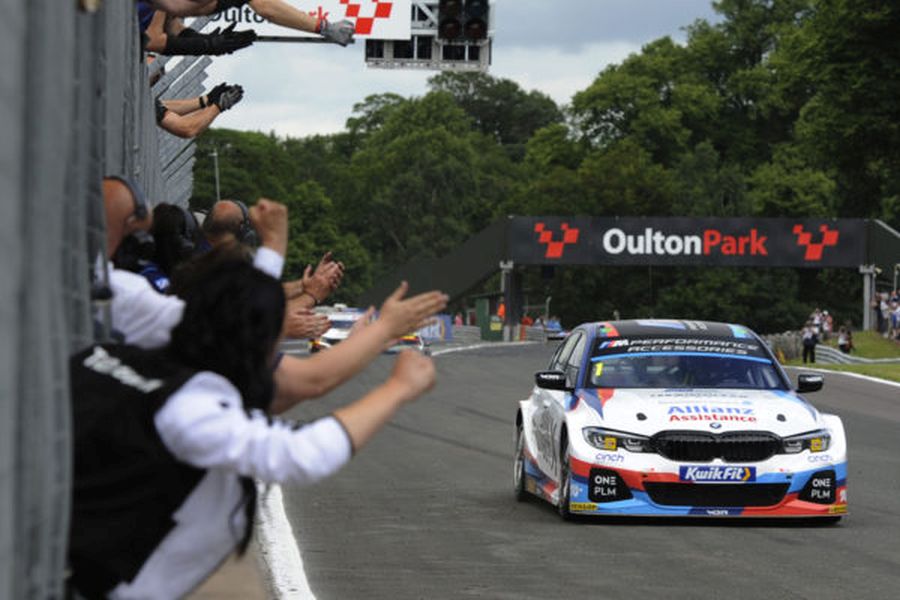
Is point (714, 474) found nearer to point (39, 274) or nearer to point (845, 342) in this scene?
point (39, 274)

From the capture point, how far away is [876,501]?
15867 millimetres

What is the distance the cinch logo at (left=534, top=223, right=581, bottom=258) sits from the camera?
74.3 metres

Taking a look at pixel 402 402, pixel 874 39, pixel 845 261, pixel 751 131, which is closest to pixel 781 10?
pixel 751 131

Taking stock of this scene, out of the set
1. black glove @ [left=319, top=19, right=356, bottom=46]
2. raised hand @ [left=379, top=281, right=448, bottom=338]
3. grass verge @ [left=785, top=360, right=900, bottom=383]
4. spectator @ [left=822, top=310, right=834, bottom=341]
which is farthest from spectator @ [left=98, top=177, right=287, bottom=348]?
spectator @ [left=822, top=310, right=834, bottom=341]

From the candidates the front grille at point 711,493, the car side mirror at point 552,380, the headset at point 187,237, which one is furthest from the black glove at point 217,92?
the headset at point 187,237

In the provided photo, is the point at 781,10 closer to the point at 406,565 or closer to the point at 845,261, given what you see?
the point at 845,261

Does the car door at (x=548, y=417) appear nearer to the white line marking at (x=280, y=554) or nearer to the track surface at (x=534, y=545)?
the track surface at (x=534, y=545)

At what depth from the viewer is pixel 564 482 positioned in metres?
14.1

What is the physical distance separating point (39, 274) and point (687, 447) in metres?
10.0

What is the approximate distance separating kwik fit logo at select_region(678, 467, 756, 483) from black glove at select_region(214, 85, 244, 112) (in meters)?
3.65

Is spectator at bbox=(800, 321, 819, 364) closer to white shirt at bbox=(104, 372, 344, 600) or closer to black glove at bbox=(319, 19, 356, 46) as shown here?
black glove at bbox=(319, 19, 356, 46)

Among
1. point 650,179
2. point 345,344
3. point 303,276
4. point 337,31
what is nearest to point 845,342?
point 650,179

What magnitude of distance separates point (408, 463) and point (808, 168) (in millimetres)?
85329

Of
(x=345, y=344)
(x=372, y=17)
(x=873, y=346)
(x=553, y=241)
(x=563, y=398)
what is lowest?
(x=873, y=346)
